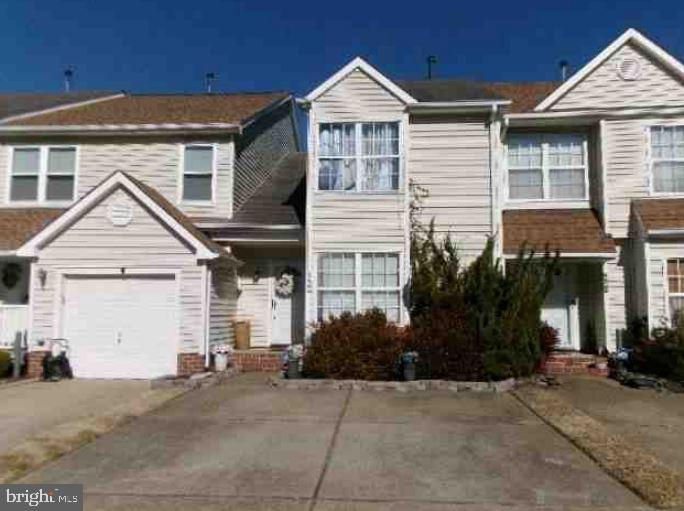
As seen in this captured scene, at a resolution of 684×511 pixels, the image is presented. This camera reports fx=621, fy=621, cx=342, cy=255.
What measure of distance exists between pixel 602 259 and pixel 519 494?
9.88 m

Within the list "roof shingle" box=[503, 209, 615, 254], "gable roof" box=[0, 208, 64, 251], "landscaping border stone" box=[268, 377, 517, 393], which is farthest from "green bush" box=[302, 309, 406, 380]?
"gable roof" box=[0, 208, 64, 251]

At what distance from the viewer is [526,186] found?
1576 centimetres

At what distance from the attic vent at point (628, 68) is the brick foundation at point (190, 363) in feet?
39.7

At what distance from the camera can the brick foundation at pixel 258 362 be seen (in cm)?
1398

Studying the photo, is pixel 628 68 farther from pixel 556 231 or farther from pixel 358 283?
pixel 358 283

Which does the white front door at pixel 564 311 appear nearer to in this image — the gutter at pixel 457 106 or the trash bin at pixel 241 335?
the gutter at pixel 457 106

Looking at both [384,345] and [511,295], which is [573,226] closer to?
[511,295]

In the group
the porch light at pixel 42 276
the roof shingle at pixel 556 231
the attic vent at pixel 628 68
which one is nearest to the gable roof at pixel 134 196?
the porch light at pixel 42 276

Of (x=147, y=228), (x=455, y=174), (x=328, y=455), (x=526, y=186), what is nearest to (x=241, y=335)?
(x=147, y=228)

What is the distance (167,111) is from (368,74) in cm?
649

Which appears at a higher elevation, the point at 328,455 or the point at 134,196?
the point at 134,196

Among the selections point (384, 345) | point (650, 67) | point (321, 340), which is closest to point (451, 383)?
point (384, 345)

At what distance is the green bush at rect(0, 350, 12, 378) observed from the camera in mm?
13281

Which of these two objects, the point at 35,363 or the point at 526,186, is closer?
the point at 35,363
